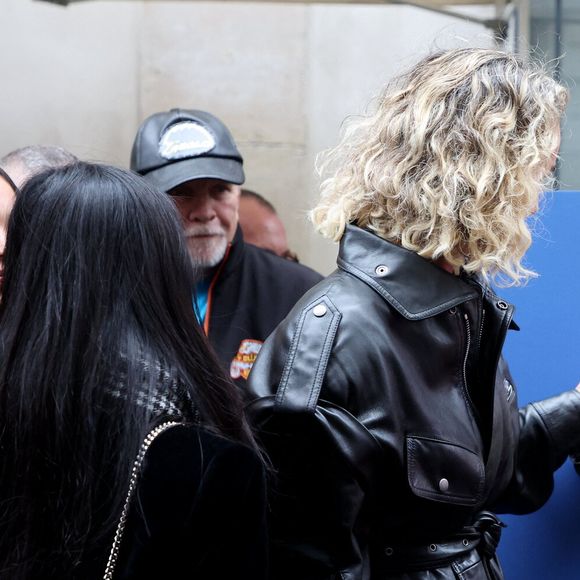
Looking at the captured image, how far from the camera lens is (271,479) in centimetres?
186

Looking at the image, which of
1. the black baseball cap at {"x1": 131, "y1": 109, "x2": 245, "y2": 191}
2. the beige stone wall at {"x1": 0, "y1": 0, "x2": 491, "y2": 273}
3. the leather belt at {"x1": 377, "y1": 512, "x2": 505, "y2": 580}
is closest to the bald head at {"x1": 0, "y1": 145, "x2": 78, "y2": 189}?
the black baseball cap at {"x1": 131, "y1": 109, "x2": 245, "y2": 191}

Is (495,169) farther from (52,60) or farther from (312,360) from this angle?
(52,60)

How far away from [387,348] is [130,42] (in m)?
3.28

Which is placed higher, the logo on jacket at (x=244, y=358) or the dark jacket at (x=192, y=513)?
the dark jacket at (x=192, y=513)

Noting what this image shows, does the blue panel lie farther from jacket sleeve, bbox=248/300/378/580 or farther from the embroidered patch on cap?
the embroidered patch on cap

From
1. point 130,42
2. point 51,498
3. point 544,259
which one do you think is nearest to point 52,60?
point 130,42

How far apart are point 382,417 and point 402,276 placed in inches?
10.2

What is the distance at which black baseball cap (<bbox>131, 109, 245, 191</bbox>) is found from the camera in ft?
10.4

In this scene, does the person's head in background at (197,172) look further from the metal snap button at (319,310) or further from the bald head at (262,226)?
the metal snap button at (319,310)

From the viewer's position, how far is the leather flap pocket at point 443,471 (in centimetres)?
188

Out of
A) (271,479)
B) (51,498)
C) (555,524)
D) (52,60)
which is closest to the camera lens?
(51,498)

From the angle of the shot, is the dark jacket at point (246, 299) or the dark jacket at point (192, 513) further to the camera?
the dark jacket at point (246, 299)

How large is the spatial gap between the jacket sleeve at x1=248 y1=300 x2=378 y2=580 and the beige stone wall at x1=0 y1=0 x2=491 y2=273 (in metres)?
2.95

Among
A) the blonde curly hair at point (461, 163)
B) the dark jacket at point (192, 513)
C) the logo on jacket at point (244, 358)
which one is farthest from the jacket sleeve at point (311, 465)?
the logo on jacket at point (244, 358)
